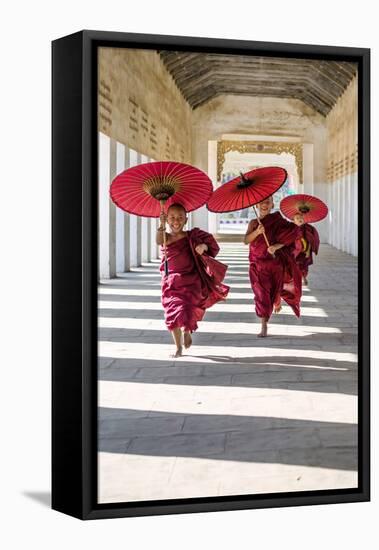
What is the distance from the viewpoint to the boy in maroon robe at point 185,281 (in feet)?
18.8

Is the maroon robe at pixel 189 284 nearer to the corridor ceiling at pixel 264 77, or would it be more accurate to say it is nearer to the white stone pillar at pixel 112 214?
the white stone pillar at pixel 112 214

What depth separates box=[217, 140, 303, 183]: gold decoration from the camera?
5633 millimetres

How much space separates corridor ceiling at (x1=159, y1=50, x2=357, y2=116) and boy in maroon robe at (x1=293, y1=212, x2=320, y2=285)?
737 mm

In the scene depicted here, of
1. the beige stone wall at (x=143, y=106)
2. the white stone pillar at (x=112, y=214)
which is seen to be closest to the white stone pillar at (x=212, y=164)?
the beige stone wall at (x=143, y=106)

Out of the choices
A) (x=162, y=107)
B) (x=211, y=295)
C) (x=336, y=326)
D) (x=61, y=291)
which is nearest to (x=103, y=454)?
(x=61, y=291)

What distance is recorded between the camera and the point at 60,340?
5090mm

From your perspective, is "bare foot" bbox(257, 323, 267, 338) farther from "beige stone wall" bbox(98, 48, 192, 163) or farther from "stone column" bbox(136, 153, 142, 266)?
"beige stone wall" bbox(98, 48, 192, 163)

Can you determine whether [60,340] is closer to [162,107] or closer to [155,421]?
[155,421]

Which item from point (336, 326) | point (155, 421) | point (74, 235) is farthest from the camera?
point (336, 326)

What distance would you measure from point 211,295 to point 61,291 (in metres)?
1.25

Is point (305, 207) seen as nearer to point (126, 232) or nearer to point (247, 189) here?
point (247, 189)

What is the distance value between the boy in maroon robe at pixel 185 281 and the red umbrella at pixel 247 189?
0.76ft

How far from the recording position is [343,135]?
570cm

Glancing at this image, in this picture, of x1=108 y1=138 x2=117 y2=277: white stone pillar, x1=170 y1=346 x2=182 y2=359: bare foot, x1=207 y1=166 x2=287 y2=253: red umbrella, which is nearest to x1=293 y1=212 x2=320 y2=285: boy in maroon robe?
x1=207 y1=166 x2=287 y2=253: red umbrella
